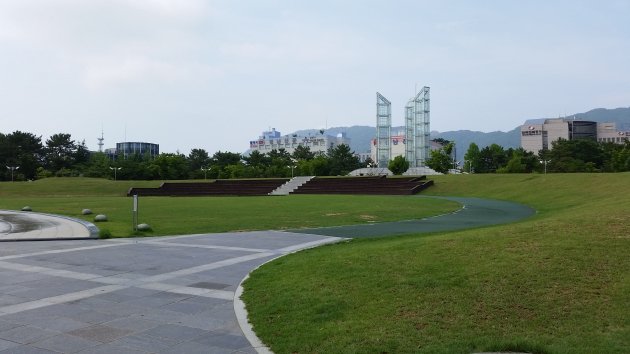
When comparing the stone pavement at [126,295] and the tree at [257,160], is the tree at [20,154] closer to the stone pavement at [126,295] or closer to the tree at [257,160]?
the tree at [257,160]

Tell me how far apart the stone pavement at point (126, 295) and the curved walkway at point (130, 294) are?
1 centimetres

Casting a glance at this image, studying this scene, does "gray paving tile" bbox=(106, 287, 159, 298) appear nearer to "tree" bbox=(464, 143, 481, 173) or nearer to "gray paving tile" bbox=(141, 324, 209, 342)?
"gray paving tile" bbox=(141, 324, 209, 342)

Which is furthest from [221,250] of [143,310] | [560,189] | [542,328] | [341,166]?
[341,166]

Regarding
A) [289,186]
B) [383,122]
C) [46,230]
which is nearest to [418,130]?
[383,122]

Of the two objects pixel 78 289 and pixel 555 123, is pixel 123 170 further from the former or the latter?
pixel 555 123

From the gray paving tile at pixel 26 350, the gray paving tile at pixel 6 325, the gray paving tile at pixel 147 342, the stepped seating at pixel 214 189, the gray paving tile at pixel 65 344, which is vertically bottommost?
the gray paving tile at pixel 147 342

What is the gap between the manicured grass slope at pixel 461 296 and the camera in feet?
15.7

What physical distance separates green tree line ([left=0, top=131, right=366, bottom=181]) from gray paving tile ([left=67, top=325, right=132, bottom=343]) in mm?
71920

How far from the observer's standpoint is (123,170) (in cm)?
7838

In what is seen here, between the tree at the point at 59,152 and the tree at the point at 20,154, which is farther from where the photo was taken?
the tree at the point at 59,152

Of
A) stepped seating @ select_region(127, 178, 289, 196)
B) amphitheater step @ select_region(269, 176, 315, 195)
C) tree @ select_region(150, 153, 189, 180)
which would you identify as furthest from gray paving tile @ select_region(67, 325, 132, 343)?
tree @ select_region(150, 153, 189, 180)

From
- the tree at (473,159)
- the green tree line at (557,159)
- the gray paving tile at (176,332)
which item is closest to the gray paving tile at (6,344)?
the gray paving tile at (176,332)

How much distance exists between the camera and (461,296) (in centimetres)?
591

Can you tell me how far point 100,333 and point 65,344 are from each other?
17.5 inches
